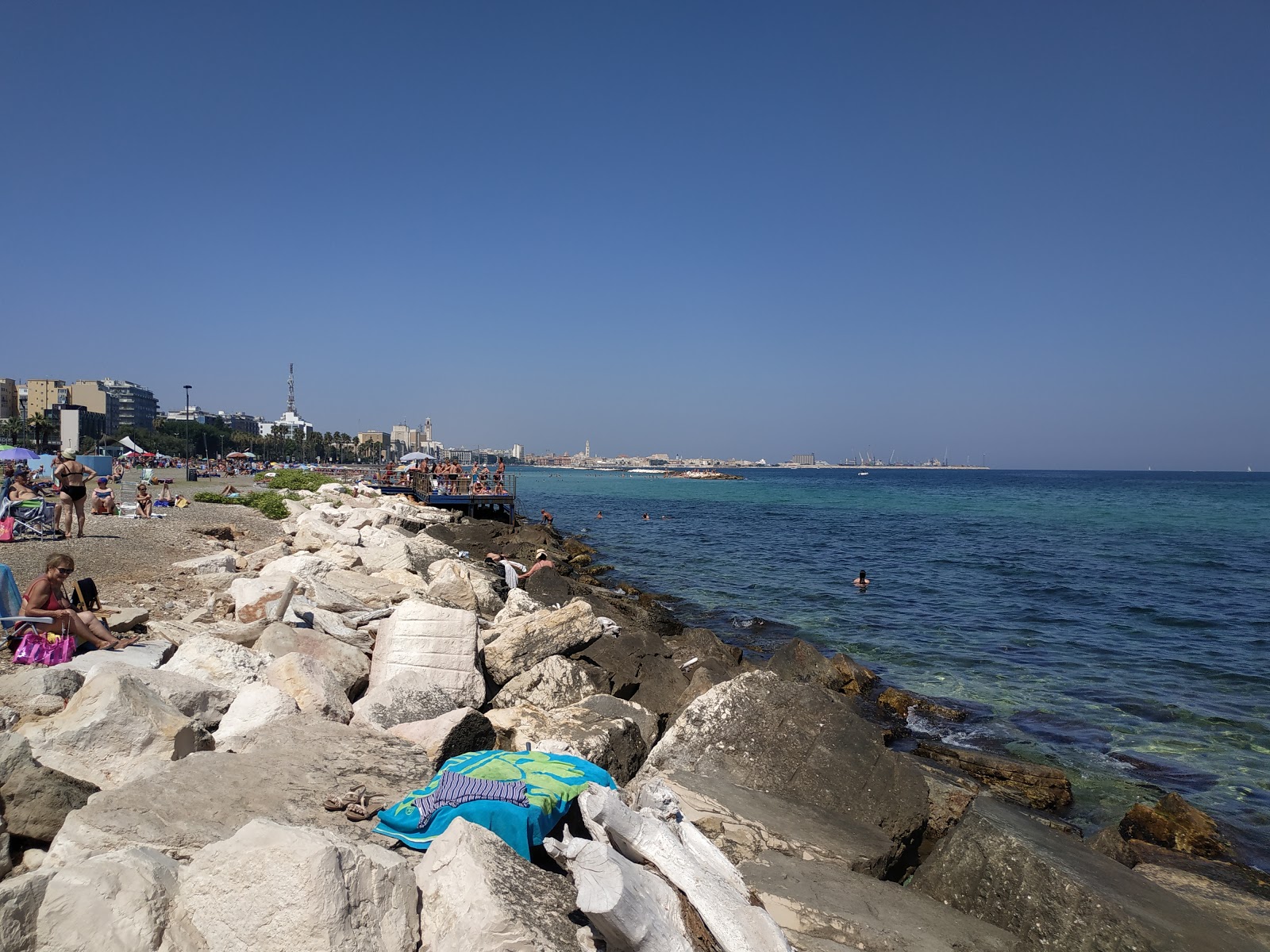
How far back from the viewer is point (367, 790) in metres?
4.09

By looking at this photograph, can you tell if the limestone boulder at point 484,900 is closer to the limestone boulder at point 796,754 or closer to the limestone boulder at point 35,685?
the limestone boulder at point 796,754

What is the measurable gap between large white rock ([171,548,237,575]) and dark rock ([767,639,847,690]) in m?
8.27

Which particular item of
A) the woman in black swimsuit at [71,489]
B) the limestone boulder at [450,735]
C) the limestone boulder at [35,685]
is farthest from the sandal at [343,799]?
the woman in black swimsuit at [71,489]

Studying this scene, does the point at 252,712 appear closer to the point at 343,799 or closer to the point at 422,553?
the point at 343,799

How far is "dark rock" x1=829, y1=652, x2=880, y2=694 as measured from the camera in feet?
36.1

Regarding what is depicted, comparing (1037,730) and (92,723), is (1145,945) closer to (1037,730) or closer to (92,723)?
(92,723)

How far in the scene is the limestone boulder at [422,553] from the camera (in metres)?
13.0

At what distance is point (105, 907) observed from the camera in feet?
8.79

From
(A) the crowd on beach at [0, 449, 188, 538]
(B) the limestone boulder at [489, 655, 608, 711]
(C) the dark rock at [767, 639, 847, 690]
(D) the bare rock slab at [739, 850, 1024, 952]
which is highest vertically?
(A) the crowd on beach at [0, 449, 188, 538]

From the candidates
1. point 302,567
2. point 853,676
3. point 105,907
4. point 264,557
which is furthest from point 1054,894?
point 264,557

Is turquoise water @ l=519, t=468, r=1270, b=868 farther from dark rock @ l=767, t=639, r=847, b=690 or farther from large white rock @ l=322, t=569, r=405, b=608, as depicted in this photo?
large white rock @ l=322, t=569, r=405, b=608

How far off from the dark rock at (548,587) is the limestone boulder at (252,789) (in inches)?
322

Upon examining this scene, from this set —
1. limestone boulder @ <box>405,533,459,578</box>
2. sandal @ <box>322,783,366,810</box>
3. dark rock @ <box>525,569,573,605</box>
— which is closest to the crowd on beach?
limestone boulder @ <box>405,533,459,578</box>

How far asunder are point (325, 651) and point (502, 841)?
3724mm
